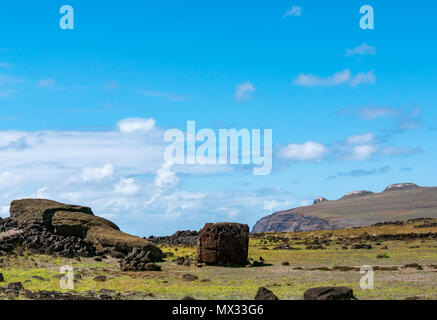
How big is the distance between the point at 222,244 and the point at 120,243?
768 cm

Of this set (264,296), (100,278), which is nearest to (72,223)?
(100,278)

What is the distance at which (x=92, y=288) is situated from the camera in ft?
71.6

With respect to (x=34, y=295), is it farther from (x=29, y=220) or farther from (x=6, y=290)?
(x=29, y=220)

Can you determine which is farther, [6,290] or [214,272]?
[214,272]

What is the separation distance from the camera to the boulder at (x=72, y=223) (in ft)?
127

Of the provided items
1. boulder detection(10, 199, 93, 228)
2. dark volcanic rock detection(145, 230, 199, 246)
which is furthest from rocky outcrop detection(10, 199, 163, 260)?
dark volcanic rock detection(145, 230, 199, 246)

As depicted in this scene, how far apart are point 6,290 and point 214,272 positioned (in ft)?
40.5

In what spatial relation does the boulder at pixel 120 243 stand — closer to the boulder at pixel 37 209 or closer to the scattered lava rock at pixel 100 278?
the boulder at pixel 37 209

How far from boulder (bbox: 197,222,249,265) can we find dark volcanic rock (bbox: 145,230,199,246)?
2448 centimetres

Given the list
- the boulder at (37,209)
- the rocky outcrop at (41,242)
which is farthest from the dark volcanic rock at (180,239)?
the rocky outcrop at (41,242)

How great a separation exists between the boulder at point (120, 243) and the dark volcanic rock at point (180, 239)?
2096 centimetres

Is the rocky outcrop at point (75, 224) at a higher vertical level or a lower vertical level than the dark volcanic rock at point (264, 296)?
higher

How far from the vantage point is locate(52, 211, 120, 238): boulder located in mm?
38594
